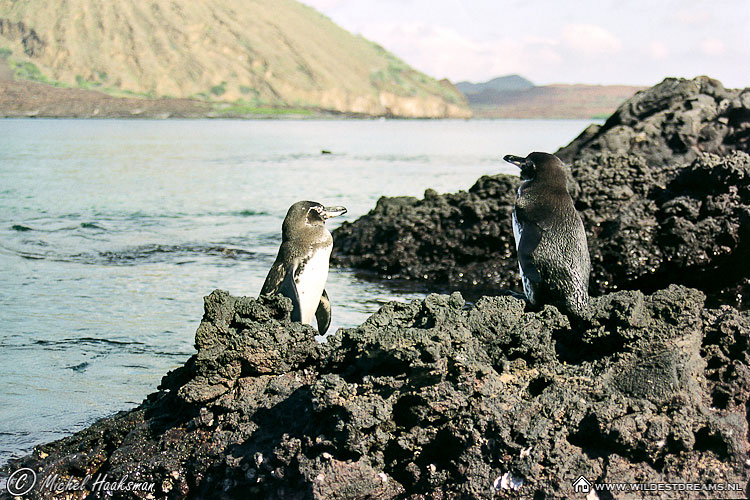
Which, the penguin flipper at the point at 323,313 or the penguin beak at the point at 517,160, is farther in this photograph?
the penguin beak at the point at 517,160

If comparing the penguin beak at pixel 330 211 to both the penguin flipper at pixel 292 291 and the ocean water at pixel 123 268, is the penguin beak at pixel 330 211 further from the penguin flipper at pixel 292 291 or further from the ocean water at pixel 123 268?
the ocean water at pixel 123 268

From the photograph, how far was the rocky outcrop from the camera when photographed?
9.25 metres

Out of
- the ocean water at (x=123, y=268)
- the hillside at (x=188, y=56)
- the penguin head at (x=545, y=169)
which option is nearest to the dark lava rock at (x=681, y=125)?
the ocean water at (x=123, y=268)

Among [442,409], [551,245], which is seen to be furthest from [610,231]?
[442,409]

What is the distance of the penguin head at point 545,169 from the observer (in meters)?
6.14

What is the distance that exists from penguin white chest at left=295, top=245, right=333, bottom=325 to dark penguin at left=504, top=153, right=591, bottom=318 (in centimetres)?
145

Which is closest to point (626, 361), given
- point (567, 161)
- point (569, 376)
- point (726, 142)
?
point (569, 376)

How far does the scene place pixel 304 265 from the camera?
19.3 ft

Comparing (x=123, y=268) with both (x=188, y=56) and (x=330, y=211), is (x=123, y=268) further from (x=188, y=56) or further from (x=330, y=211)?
(x=188, y=56)

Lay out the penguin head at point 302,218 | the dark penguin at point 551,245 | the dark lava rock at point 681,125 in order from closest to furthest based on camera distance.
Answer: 1. the dark penguin at point 551,245
2. the penguin head at point 302,218
3. the dark lava rock at point 681,125

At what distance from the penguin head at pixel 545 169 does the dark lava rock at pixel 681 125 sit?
695 centimetres

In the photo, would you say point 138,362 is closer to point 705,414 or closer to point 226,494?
point 226,494

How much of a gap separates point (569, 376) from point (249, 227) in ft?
40.4

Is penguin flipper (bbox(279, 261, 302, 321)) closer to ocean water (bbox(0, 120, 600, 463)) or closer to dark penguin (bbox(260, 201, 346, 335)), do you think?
dark penguin (bbox(260, 201, 346, 335))
